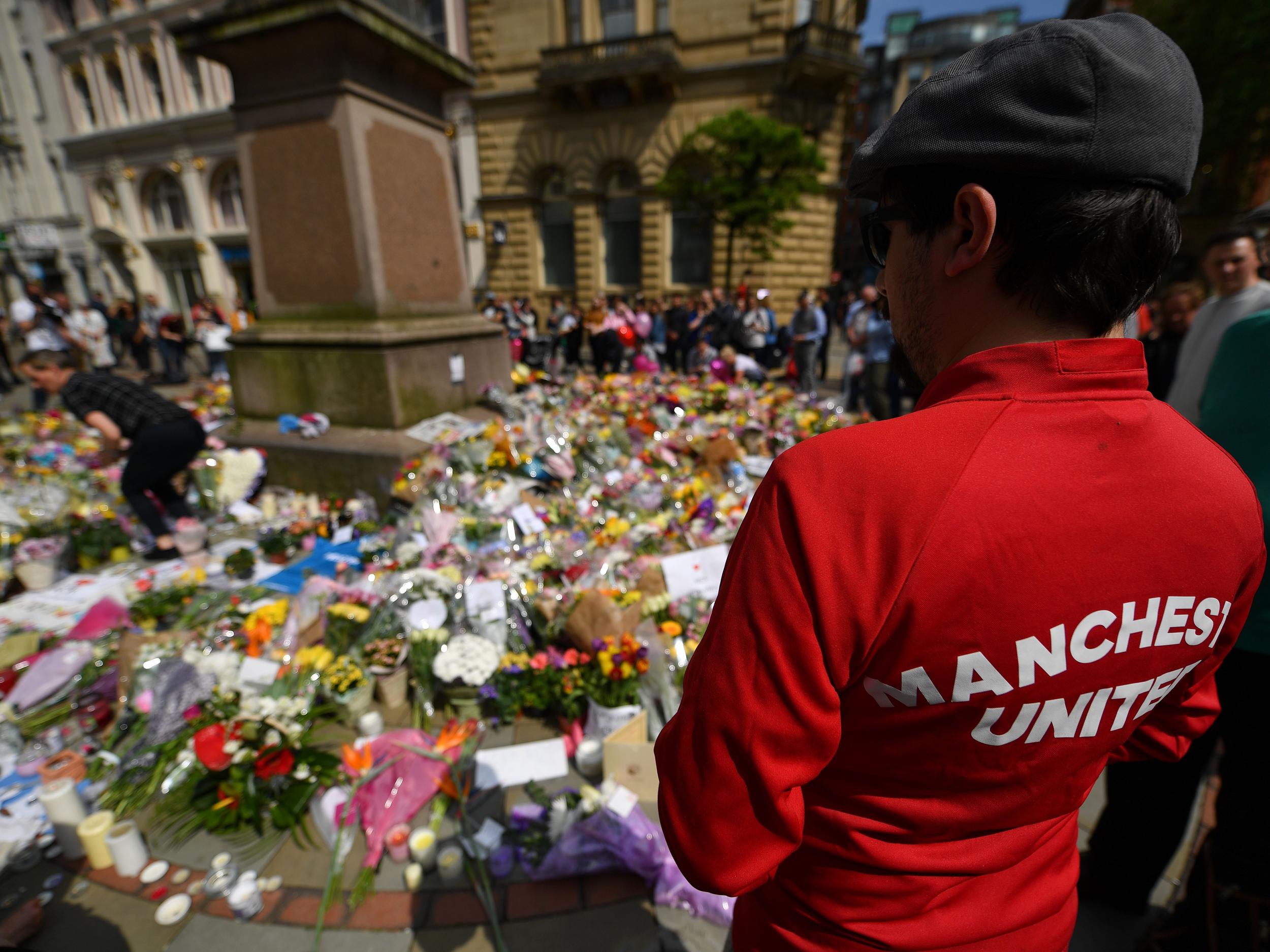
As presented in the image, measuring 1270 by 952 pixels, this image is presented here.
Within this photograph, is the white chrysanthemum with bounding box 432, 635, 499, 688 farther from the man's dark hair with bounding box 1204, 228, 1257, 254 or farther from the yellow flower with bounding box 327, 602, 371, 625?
the man's dark hair with bounding box 1204, 228, 1257, 254

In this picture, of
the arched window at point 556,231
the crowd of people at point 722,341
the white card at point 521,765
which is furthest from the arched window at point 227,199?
the white card at point 521,765

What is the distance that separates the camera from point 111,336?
13.7 m

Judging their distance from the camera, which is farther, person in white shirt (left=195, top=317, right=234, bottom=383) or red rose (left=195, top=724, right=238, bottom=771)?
person in white shirt (left=195, top=317, right=234, bottom=383)

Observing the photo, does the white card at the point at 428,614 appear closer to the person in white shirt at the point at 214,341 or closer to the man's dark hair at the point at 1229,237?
the man's dark hair at the point at 1229,237

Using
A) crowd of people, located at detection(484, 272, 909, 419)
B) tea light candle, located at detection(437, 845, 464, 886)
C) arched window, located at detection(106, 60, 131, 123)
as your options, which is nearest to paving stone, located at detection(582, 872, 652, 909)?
tea light candle, located at detection(437, 845, 464, 886)

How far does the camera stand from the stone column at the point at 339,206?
458cm

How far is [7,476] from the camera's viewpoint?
5793 mm

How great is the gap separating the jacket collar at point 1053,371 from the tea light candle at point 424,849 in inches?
91.4

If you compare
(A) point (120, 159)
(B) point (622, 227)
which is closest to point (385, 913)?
(B) point (622, 227)

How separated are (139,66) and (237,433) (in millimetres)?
29079

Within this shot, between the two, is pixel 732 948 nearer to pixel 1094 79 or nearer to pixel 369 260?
pixel 1094 79

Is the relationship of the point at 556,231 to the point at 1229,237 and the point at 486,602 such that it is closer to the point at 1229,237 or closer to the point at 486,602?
the point at 486,602

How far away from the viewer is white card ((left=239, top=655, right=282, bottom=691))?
2.76m

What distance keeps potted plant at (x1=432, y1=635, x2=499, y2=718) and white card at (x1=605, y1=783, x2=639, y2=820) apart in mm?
869
